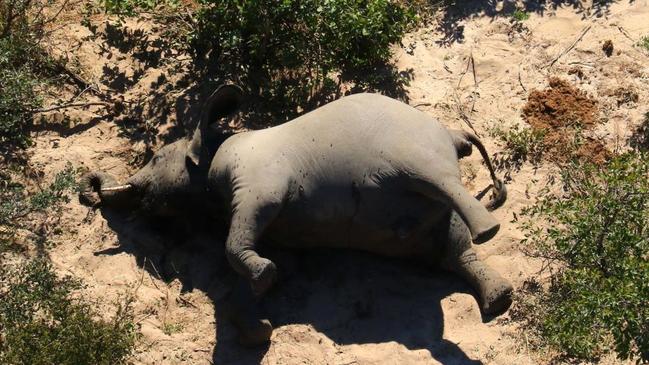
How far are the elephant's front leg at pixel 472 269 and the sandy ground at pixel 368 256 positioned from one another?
118mm

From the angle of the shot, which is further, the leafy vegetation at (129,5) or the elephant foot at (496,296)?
the leafy vegetation at (129,5)

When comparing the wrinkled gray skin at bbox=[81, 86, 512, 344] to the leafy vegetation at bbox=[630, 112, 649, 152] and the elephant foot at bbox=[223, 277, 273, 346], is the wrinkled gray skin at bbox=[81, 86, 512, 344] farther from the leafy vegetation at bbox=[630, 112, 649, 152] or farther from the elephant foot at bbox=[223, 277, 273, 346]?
the leafy vegetation at bbox=[630, 112, 649, 152]

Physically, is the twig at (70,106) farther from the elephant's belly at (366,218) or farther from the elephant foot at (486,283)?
the elephant foot at (486,283)

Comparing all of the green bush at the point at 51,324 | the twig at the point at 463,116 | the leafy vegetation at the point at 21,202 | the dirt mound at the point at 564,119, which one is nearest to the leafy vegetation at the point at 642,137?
the dirt mound at the point at 564,119

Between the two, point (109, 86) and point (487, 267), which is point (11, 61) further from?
point (487, 267)

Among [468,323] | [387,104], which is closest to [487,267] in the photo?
[468,323]

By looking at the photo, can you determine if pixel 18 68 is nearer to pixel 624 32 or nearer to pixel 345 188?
pixel 345 188

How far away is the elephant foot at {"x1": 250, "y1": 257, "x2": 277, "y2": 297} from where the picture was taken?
638 cm

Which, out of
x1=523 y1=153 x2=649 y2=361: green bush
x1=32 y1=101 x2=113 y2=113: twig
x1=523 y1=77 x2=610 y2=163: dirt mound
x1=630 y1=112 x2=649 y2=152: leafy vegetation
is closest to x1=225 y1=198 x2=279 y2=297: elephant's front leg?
x1=523 y1=153 x2=649 y2=361: green bush

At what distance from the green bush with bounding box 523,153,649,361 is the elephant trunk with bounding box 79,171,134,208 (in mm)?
3081

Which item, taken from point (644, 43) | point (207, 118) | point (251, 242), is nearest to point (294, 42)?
point (207, 118)

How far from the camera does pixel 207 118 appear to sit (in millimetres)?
7145

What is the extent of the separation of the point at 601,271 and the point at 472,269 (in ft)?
3.15

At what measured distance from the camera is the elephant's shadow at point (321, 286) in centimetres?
670
